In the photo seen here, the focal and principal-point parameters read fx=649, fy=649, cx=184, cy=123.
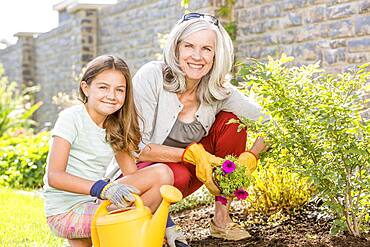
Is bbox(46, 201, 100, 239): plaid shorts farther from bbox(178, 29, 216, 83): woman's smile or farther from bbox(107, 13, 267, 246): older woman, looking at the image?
bbox(178, 29, 216, 83): woman's smile

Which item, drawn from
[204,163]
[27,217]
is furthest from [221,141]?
[27,217]

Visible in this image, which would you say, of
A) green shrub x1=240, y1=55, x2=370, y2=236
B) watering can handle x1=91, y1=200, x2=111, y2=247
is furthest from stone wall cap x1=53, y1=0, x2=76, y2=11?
watering can handle x1=91, y1=200, x2=111, y2=247

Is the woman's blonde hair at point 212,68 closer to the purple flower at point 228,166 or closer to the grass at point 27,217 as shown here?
the purple flower at point 228,166

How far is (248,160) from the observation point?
10.2 feet

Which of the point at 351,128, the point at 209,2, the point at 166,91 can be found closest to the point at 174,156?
the point at 166,91

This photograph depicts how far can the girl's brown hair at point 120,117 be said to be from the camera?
281 cm

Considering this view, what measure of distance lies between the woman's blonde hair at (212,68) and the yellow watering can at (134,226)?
2.83 ft

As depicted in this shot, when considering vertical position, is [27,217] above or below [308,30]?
below

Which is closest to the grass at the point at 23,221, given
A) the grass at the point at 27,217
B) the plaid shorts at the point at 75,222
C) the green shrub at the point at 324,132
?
the grass at the point at 27,217

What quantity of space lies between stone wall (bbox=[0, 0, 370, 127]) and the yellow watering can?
3.75 feet

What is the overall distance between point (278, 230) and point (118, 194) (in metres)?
1.19

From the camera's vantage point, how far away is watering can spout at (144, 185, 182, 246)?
2449 millimetres

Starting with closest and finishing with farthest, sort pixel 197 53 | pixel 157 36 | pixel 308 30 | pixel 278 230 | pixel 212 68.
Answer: pixel 197 53 → pixel 212 68 → pixel 278 230 → pixel 308 30 → pixel 157 36

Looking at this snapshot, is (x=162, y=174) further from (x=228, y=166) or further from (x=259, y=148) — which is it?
(x=259, y=148)
